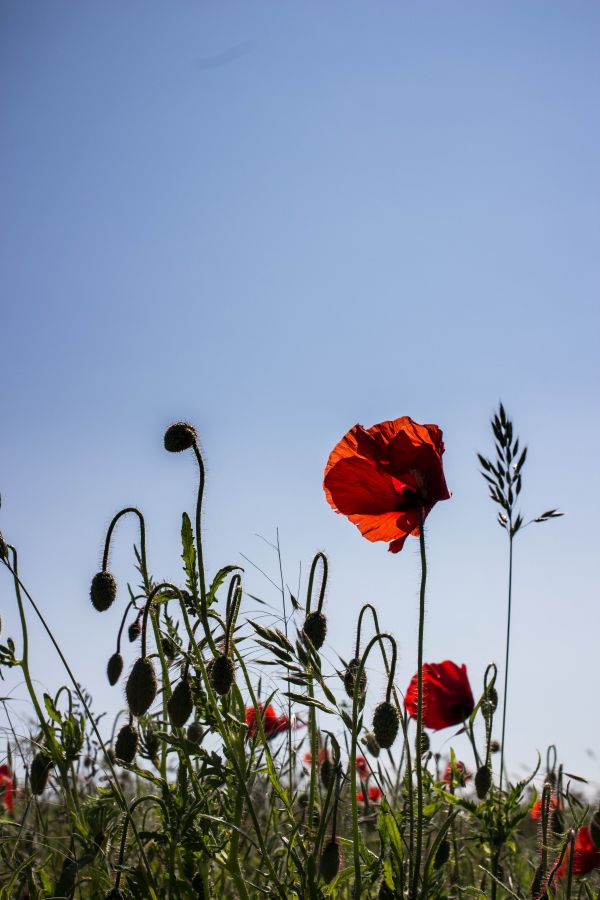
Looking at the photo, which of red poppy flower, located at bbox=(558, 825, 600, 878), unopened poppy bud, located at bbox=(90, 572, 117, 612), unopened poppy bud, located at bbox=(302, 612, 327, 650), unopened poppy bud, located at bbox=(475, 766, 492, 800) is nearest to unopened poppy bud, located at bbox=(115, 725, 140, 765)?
unopened poppy bud, located at bbox=(90, 572, 117, 612)

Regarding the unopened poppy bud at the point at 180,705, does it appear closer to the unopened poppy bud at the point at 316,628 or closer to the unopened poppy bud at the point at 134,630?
the unopened poppy bud at the point at 316,628

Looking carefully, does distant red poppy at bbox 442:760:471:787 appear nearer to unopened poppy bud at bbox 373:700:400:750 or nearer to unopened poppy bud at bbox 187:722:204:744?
unopened poppy bud at bbox 373:700:400:750

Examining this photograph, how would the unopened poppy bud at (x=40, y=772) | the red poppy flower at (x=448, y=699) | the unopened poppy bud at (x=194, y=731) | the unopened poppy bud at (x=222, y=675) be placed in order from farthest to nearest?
the red poppy flower at (x=448, y=699), the unopened poppy bud at (x=194, y=731), the unopened poppy bud at (x=40, y=772), the unopened poppy bud at (x=222, y=675)

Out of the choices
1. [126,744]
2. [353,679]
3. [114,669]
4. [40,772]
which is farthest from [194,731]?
[353,679]

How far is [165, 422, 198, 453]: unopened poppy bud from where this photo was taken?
2342 mm

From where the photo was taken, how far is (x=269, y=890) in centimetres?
215

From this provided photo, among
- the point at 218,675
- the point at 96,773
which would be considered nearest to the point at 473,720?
the point at 218,675

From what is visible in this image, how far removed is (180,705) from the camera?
2258 mm

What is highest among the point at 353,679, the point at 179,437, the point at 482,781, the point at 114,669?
the point at 179,437

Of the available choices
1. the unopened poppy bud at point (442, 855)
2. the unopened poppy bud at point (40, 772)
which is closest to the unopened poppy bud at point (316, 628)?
the unopened poppy bud at point (442, 855)

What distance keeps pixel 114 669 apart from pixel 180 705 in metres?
0.70

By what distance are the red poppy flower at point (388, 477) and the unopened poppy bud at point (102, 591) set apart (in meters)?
0.70

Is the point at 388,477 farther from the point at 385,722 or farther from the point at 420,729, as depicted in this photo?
the point at 420,729

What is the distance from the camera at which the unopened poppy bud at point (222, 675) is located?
2137mm
